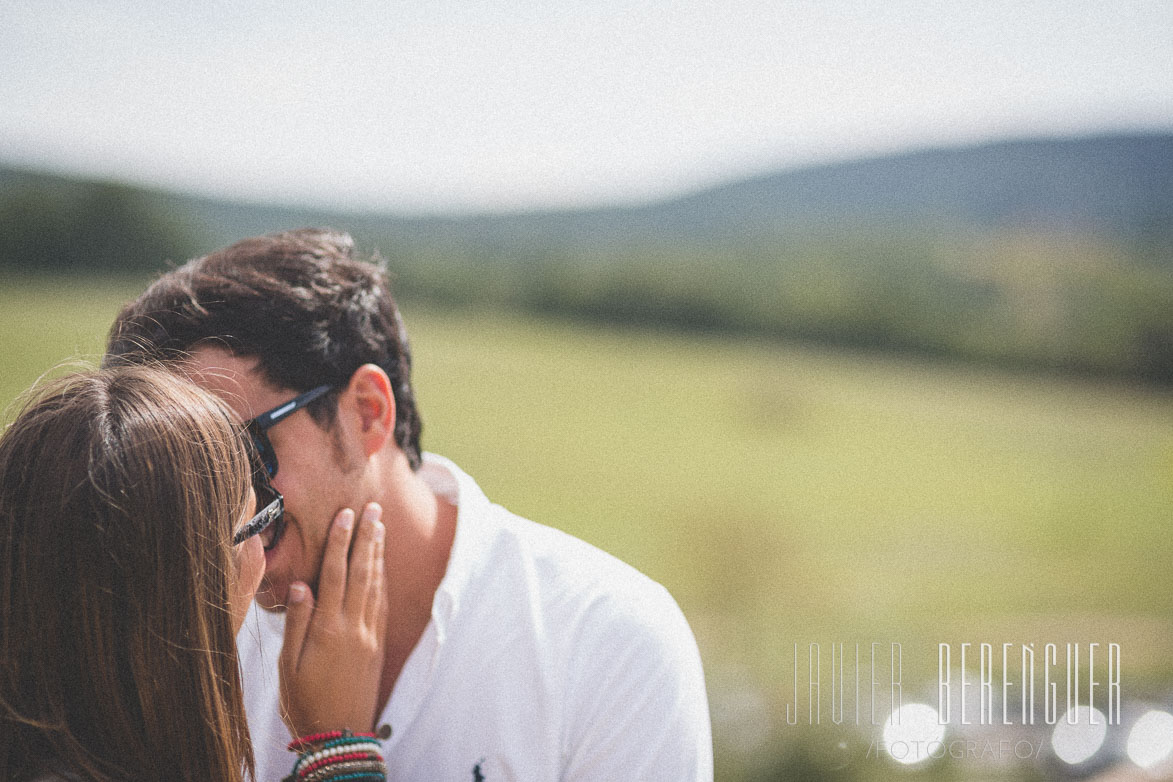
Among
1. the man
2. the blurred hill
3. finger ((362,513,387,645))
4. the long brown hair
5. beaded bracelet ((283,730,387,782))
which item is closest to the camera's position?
the long brown hair

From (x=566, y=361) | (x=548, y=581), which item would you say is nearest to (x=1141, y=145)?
(x=566, y=361)

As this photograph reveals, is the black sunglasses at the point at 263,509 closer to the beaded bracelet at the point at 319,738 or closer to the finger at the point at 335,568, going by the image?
the finger at the point at 335,568

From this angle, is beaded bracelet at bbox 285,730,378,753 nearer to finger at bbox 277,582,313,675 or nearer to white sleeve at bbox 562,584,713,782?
finger at bbox 277,582,313,675

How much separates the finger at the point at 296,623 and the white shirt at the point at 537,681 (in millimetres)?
110

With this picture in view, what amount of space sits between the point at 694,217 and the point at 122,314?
835 centimetres

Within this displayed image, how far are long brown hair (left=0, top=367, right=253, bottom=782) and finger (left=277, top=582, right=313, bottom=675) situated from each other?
1.56ft

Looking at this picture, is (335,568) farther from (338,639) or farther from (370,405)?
(370,405)

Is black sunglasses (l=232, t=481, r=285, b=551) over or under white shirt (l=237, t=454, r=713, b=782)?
over

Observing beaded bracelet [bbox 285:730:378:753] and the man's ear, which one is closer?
beaded bracelet [bbox 285:730:378:753]

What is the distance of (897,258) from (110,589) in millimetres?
9786

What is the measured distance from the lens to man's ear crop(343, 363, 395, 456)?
1.43 metres

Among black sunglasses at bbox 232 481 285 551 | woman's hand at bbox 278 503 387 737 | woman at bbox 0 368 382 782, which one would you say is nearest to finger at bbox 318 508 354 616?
woman's hand at bbox 278 503 387 737

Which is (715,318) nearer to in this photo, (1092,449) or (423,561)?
(1092,449)

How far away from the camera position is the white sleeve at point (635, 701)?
1.29 metres
